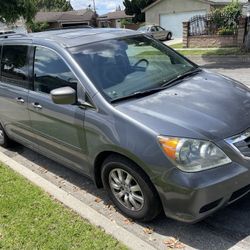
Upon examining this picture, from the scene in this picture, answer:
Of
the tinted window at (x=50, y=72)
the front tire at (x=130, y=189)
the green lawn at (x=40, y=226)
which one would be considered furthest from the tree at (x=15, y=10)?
the front tire at (x=130, y=189)

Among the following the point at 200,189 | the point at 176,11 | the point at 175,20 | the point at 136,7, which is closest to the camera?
the point at 200,189

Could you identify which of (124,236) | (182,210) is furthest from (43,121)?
(182,210)

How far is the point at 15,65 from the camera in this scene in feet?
17.3

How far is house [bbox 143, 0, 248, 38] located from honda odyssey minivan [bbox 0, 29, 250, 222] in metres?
31.1

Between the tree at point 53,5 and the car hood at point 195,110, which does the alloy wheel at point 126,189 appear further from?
the tree at point 53,5

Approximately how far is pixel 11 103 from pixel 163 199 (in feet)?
9.31

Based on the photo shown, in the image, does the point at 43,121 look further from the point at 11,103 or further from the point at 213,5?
the point at 213,5

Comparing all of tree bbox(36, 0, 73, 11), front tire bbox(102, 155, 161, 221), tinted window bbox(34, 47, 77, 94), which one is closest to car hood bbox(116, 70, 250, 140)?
front tire bbox(102, 155, 161, 221)

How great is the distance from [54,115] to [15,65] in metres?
1.33

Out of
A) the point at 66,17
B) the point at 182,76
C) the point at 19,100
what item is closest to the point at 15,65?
the point at 19,100

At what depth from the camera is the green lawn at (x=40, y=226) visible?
3.61m

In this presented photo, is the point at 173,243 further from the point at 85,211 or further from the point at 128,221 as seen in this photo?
the point at 85,211

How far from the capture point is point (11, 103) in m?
5.31

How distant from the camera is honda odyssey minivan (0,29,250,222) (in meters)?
3.25
